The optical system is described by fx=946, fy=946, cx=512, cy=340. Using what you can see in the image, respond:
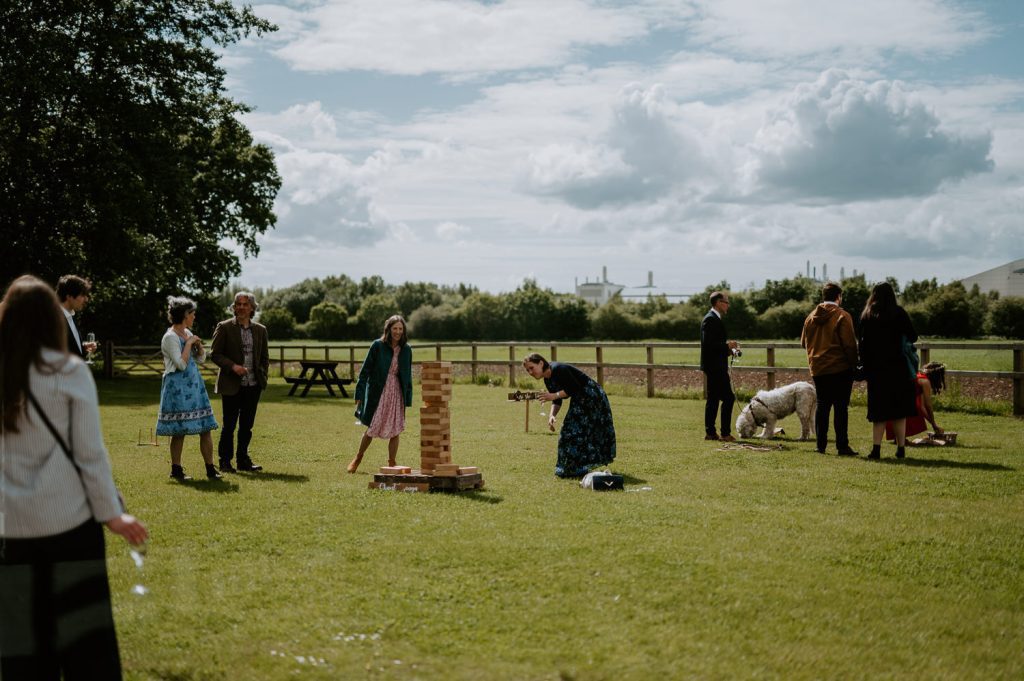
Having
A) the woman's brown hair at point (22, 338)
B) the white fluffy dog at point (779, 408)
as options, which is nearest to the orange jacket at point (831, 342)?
the white fluffy dog at point (779, 408)

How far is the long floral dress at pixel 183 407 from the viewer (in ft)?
33.0

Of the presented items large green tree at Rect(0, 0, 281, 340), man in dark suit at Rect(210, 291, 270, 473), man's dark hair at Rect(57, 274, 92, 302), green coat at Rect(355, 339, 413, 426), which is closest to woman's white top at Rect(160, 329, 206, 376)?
man in dark suit at Rect(210, 291, 270, 473)

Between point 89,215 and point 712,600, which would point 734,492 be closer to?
point 712,600

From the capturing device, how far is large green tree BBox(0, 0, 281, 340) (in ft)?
78.5

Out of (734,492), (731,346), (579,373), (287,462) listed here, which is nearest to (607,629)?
(734,492)

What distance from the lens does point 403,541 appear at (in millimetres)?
7070

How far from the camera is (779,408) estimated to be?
13.5 metres

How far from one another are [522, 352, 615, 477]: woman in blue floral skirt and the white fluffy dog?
3842 millimetres

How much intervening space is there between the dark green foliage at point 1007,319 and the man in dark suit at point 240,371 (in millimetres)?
52970

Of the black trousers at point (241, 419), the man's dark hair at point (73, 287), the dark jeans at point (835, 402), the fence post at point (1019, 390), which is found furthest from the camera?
the fence post at point (1019, 390)

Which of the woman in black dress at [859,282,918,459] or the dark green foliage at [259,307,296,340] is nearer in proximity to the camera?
the woman in black dress at [859,282,918,459]

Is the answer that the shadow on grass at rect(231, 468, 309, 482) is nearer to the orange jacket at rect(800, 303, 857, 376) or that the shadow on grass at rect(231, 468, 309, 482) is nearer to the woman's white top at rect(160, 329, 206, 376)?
the woman's white top at rect(160, 329, 206, 376)

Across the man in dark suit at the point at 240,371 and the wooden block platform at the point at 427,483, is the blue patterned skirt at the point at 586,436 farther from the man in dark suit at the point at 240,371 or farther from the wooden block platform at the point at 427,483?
the man in dark suit at the point at 240,371

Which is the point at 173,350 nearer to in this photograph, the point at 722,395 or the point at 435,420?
the point at 435,420
